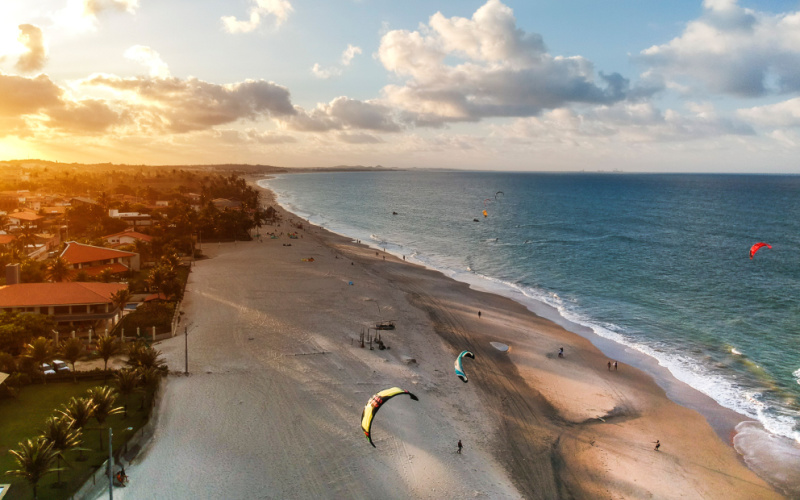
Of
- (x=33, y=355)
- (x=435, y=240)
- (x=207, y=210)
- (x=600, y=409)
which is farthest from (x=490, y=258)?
(x=33, y=355)

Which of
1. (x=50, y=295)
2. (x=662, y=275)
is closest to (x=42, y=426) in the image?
(x=50, y=295)

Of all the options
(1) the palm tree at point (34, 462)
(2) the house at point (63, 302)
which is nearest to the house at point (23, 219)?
(2) the house at point (63, 302)

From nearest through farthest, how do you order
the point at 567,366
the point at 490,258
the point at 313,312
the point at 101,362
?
the point at 101,362 < the point at 567,366 < the point at 313,312 < the point at 490,258

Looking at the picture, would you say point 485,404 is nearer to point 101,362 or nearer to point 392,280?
point 101,362

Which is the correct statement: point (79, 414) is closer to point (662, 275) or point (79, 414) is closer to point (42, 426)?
point (42, 426)

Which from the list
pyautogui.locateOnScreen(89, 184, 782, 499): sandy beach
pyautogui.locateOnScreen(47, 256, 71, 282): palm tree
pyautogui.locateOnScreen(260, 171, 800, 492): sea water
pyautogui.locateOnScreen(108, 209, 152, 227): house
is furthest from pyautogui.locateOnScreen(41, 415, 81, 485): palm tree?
pyautogui.locateOnScreen(108, 209, 152, 227): house

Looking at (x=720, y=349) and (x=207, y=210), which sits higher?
(x=207, y=210)

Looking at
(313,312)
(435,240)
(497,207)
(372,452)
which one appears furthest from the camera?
(497,207)

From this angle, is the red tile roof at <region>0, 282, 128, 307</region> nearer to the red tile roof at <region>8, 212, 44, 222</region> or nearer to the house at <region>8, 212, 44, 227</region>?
the house at <region>8, 212, 44, 227</region>
